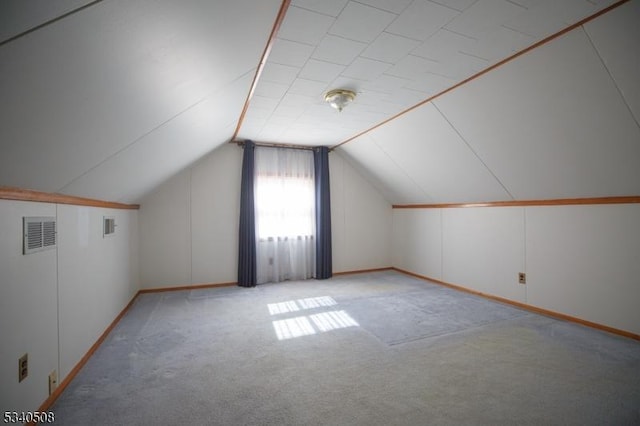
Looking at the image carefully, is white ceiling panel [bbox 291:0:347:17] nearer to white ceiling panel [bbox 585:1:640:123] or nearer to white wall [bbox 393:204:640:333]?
white ceiling panel [bbox 585:1:640:123]

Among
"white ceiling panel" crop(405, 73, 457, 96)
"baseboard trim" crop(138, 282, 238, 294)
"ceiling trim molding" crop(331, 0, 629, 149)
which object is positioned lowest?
"baseboard trim" crop(138, 282, 238, 294)

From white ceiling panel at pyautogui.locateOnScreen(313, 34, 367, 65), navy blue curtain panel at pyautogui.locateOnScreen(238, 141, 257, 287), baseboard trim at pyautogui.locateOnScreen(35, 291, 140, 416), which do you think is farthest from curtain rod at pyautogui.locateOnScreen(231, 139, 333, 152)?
baseboard trim at pyautogui.locateOnScreen(35, 291, 140, 416)

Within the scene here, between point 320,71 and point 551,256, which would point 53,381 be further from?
point 551,256

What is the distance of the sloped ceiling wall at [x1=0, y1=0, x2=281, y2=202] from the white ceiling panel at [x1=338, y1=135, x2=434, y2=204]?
8.70 ft

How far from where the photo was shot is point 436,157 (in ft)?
12.6

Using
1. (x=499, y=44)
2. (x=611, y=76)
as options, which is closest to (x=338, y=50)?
(x=499, y=44)

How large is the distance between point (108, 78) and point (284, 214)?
3879mm

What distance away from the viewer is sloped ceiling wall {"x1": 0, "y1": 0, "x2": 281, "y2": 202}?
928 millimetres

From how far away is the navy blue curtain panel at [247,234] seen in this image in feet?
15.4

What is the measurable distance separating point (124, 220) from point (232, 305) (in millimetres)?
1784

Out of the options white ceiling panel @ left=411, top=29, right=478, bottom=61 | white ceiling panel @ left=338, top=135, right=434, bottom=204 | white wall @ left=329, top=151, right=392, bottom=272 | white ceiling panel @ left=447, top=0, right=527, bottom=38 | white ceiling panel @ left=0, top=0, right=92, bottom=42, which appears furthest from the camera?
white wall @ left=329, top=151, right=392, bottom=272

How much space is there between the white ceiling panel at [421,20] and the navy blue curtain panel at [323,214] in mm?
3314

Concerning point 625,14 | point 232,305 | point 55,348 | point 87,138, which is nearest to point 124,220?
point 232,305

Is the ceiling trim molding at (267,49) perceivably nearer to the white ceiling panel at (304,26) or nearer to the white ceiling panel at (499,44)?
the white ceiling panel at (304,26)
